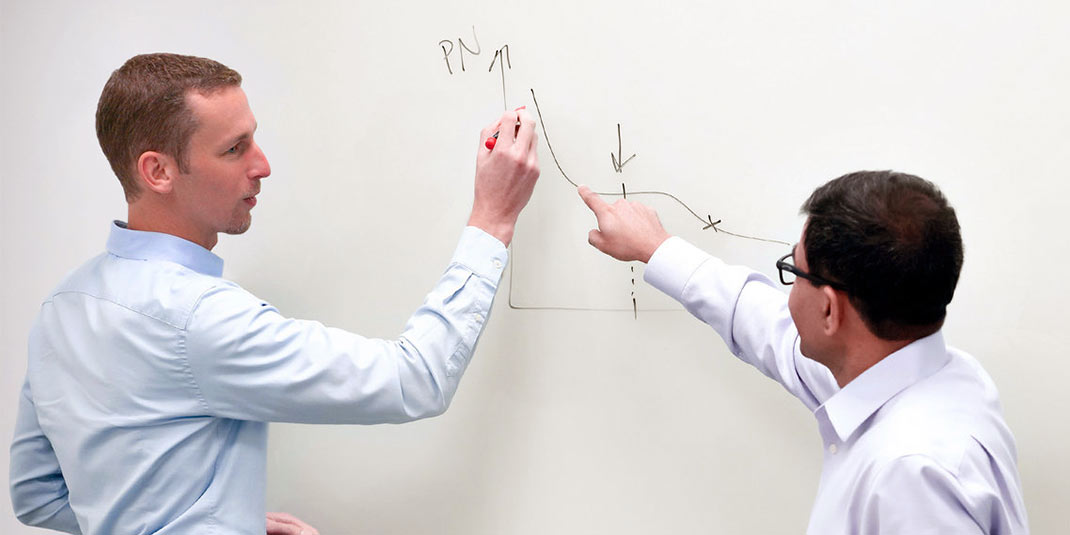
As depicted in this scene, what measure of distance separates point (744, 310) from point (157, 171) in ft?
2.25

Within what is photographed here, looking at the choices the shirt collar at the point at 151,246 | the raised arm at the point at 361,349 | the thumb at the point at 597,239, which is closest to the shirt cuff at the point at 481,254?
the raised arm at the point at 361,349

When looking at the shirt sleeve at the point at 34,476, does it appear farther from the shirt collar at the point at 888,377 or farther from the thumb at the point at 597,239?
the shirt collar at the point at 888,377

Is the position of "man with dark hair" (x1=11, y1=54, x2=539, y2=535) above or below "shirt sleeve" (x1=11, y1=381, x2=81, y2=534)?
above

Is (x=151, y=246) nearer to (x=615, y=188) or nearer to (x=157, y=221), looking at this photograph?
(x=157, y=221)

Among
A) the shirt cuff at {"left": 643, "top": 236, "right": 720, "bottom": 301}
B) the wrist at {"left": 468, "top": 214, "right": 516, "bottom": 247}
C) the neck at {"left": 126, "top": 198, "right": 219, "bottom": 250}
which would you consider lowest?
the shirt cuff at {"left": 643, "top": 236, "right": 720, "bottom": 301}

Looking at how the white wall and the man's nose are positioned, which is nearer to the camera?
the white wall

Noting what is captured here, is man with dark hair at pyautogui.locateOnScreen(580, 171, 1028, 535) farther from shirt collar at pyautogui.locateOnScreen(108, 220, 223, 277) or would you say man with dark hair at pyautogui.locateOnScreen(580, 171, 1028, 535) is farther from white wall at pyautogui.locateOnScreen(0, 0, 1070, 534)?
shirt collar at pyautogui.locateOnScreen(108, 220, 223, 277)

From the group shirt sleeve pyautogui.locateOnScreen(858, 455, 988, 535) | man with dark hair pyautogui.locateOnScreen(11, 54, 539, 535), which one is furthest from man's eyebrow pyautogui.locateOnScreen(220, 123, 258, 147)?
shirt sleeve pyautogui.locateOnScreen(858, 455, 988, 535)

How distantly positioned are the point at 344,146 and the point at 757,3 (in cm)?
59

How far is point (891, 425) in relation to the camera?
0.81m

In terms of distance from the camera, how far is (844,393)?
0.87 metres

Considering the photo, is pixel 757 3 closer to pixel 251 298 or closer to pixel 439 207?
pixel 439 207

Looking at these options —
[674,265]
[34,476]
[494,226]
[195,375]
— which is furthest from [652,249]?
[34,476]

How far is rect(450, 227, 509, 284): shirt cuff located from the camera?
1.09 metres
